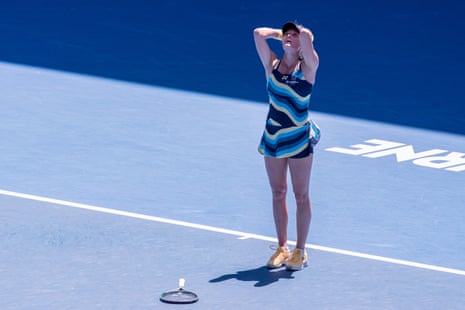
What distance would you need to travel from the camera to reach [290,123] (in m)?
10.6

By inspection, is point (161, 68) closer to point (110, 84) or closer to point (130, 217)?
point (110, 84)

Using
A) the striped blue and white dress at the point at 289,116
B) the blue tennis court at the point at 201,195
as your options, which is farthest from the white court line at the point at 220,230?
the striped blue and white dress at the point at 289,116

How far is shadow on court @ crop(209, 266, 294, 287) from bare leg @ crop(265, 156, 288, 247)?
31cm

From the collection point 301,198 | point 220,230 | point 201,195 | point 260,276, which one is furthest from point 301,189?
point 201,195

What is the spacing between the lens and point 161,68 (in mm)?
18500

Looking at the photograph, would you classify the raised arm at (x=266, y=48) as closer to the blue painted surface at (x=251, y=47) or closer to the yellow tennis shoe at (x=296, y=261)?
the yellow tennis shoe at (x=296, y=261)

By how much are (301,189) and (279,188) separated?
203mm

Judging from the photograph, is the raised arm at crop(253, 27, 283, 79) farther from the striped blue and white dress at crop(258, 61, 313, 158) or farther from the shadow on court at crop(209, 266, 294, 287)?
the shadow on court at crop(209, 266, 294, 287)

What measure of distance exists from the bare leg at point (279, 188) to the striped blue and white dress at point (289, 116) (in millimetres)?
102

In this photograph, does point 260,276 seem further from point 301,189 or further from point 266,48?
point 266,48

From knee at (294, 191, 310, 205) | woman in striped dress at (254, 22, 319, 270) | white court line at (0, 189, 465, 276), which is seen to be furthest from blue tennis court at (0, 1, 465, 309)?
knee at (294, 191, 310, 205)

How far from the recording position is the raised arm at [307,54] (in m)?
10.2

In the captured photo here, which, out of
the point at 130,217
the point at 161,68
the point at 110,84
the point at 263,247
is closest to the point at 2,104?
the point at 110,84

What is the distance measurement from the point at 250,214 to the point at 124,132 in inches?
133
